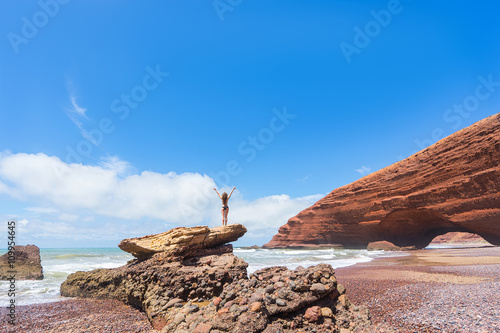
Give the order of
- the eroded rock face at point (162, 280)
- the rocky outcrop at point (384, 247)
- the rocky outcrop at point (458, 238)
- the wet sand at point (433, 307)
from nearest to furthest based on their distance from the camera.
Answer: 1. the wet sand at point (433, 307)
2. the eroded rock face at point (162, 280)
3. the rocky outcrop at point (384, 247)
4. the rocky outcrop at point (458, 238)

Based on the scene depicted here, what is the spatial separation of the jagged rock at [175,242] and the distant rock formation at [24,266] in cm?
1081

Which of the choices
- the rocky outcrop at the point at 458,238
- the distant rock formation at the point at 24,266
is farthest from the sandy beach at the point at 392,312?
the rocky outcrop at the point at 458,238

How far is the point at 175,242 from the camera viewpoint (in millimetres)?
9633

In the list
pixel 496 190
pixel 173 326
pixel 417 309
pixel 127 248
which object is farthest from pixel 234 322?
pixel 496 190

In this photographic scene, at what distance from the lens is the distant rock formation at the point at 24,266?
15.5 meters

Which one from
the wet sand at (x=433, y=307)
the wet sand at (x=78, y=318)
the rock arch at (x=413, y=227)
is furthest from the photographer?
the rock arch at (x=413, y=227)

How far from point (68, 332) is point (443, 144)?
51.7 meters

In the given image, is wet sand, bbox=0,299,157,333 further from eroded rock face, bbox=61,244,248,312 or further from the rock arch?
the rock arch

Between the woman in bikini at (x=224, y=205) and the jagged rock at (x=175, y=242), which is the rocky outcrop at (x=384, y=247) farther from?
the jagged rock at (x=175, y=242)

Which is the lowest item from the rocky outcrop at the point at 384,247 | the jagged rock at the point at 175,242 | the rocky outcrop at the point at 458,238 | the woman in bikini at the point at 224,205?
the rocky outcrop at the point at 458,238

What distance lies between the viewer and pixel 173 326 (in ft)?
17.6

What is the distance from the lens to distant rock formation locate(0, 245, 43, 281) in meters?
15.5

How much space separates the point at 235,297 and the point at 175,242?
16.6 feet

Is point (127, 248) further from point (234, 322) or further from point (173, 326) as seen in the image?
point (234, 322)
